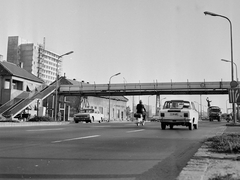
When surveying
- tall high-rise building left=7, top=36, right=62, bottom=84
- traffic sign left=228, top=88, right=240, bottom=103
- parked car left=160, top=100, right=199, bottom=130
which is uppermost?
tall high-rise building left=7, top=36, right=62, bottom=84

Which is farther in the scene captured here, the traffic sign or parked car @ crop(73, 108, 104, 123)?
parked car @ crop(73, 108, 104, 123)

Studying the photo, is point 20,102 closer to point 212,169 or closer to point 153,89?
point 153,89

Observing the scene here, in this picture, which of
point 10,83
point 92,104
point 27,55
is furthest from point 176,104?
point 27,55

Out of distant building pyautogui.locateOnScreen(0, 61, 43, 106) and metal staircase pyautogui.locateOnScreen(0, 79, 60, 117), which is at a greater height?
distant building pyautogui.locateOnScreen(0, 61, 43, 106)

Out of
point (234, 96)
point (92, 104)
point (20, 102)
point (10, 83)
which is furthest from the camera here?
point (92, 104)

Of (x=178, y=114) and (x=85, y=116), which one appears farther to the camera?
(x=85, y=116)

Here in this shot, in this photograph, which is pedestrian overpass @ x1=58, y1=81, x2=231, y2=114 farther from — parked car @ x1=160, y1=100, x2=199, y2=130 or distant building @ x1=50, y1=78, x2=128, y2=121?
parked car @ x1=160, y1=100, x2=199, y2=130

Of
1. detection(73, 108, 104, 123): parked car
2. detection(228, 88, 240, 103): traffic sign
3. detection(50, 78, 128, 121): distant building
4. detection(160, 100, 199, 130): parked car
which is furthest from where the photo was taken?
detection(50, 78, 128, 121): distant building

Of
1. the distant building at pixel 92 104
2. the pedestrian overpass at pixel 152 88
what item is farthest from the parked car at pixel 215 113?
the distant building at pixel 92 104

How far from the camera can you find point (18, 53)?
137000 millimetres

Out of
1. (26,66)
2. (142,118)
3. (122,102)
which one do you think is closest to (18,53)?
(26,66)

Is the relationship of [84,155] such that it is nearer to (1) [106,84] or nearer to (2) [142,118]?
(2) [142,118]

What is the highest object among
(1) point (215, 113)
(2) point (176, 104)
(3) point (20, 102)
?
(3) point (20, 102)

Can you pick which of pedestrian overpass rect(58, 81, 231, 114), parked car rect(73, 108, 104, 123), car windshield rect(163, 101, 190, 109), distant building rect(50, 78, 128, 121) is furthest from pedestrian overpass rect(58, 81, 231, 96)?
car windshield rect(163, 101, 190, 109)
